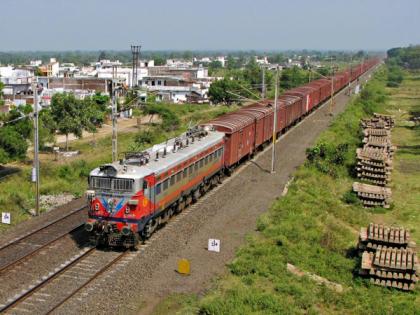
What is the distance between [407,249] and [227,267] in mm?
6873

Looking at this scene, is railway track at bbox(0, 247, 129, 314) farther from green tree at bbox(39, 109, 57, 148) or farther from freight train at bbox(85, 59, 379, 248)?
green tree at bbox(39, 109, 57, 148)

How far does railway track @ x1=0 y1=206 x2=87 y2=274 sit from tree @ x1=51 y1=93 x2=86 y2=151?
26.8 meters

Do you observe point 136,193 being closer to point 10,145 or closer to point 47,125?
point 10,145

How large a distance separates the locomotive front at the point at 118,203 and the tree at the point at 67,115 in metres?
33.2

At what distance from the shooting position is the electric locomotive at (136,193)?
19.8 m

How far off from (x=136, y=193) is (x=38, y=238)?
18.4 ft

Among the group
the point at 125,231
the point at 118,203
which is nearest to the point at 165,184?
the point at 118,203

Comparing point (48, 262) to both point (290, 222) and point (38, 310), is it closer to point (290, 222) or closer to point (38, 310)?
point (38, 310)

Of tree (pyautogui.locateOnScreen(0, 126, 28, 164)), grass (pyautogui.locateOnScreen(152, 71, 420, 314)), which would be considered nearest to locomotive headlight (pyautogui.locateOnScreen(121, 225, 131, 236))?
grass (pyautogui.locateOnScreen(152, 71, 420, 314))

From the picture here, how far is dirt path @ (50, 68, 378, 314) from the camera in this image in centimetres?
1644

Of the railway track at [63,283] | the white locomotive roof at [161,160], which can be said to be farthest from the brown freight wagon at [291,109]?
the railway track at [63,283]

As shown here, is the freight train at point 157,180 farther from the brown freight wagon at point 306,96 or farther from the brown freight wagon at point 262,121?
the brown freight wagon at point 306,96

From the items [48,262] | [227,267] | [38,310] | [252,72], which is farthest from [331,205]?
[252,72]

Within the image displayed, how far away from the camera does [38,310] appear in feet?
51.2
